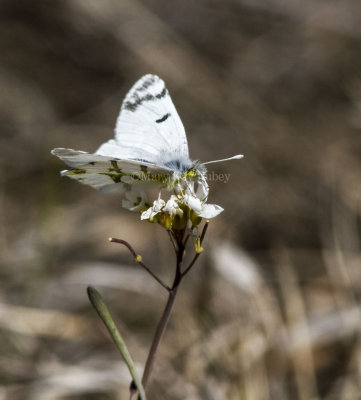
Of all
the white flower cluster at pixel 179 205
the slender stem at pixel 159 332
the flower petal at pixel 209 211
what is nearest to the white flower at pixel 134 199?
the white flower cluster at pixel 179 205

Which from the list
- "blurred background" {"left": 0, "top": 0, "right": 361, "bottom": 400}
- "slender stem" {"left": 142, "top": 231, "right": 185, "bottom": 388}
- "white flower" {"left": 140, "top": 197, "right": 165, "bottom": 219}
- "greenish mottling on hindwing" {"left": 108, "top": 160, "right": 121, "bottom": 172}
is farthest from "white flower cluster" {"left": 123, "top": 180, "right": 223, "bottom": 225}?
"blurred background" {"left": 0, "top": 0, "right": 361, "bottom": 400}

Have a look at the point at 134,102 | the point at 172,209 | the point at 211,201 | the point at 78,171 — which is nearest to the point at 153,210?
the point at 172,209

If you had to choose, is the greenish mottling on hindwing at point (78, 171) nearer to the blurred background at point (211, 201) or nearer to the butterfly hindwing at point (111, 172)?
the butterfly hindwing at point (111, 172)

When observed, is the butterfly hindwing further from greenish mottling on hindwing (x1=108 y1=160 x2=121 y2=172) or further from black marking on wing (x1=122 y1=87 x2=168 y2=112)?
black marking on wing (x1=122 y1=87 x2=168 y2=112)

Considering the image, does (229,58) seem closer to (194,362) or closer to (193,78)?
(193,78)

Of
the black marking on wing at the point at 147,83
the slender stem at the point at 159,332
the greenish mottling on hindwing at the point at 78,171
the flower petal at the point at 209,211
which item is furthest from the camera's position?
the black marking on wing at the point at 147,83
